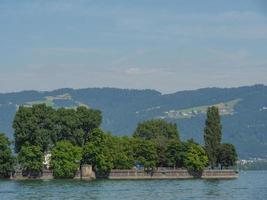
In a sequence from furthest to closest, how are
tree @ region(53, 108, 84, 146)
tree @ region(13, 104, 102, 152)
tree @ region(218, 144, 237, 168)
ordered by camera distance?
tree @ region(218, 144, 237, 168)
tree @ region(53, 108, 84, 146)
tree @ region(13, 104, 102, 152)

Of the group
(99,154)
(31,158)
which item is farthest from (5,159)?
(99,154)

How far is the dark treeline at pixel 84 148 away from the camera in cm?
13865

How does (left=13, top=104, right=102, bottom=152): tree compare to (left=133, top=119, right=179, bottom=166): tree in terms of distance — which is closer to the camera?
(left=13, top=104, right=102, bottom=152): tree

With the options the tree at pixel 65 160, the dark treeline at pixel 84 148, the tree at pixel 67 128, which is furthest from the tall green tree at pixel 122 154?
the tree at pixel 65 160

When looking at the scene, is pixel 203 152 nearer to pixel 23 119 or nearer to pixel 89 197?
pixel 23 119

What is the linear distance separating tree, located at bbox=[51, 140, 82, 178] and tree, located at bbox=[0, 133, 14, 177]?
6.84 metres

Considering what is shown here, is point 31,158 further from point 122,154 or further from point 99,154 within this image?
point 122,154

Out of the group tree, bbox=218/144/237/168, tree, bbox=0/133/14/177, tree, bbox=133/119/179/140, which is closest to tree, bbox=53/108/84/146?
tree, bbox=0/133/14/177

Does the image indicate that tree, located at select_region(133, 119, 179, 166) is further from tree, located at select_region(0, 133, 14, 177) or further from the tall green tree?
tree, located at select_region(0, 133, 14, 177)

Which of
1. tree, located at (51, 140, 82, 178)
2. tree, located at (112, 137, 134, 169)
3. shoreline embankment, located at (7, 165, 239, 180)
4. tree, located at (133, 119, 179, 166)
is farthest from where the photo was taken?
tree, located at (133, 119, 179, 166)

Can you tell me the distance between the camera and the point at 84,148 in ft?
463

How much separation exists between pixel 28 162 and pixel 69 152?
22.1 feet

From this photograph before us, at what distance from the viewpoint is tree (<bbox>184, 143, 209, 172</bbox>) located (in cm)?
14912

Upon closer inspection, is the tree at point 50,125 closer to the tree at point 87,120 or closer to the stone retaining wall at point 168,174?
the tree at point 87,120
